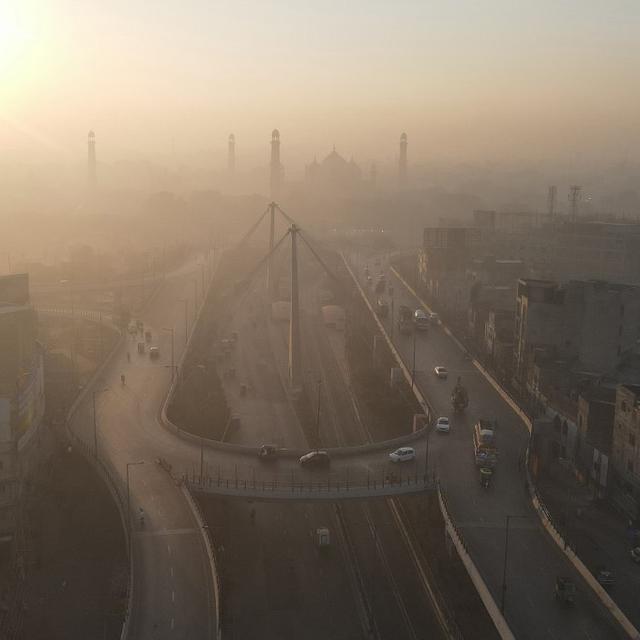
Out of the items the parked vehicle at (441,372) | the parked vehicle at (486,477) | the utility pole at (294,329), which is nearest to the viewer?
the parked vehicle at (486,477)

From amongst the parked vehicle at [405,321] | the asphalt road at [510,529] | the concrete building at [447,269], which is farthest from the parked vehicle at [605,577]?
the concrete building at [447,269]

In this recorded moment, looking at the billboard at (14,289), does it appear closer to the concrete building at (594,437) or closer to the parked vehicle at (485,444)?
the parked vehicle at (485,444)

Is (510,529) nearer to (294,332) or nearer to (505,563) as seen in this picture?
(505,563)

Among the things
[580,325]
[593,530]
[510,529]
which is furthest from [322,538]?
[580,325]

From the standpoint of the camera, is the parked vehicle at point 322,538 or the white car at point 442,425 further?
the white car at point 442,425

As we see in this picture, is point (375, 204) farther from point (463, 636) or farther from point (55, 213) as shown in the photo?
point (463, 636)

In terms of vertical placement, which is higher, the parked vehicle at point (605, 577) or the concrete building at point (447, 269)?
the concrete building at point (447, 269)

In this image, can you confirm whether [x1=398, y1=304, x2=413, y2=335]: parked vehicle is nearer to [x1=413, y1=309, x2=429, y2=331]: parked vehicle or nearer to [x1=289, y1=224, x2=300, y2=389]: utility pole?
[x1=413, y1=309, x2=429, y2=331]: parked vehicle
